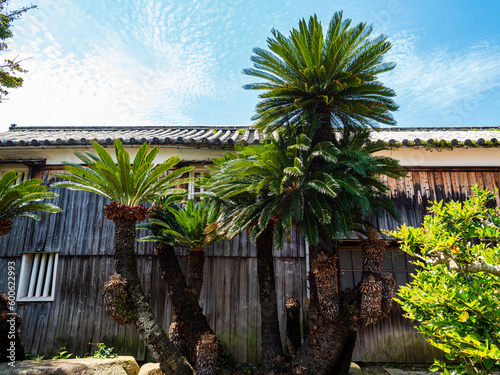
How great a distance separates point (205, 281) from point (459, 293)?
5995 millimetres

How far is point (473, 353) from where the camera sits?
86.6 inches

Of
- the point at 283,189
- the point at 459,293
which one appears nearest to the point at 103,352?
the point at 283,189

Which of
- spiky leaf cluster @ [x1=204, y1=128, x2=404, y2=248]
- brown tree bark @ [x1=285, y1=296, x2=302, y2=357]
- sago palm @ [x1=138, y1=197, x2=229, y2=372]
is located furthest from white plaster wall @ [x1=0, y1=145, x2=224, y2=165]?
brown tree bark @ [x1=285, y1=296, x2=302, y2=357]

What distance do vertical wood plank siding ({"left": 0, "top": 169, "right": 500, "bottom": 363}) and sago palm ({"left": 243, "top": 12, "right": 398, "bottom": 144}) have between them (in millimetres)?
3225

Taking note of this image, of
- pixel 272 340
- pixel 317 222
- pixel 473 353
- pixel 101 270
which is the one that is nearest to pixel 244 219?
pixel 317 222

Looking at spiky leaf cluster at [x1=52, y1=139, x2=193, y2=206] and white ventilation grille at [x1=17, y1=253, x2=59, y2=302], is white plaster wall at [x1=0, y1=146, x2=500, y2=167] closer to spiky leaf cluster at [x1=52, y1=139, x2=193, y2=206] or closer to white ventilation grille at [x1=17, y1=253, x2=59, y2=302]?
spiky leaf cluster at [x1=52, y1=139, x2=193, y2=206]

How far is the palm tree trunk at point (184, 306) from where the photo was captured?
19.7 ft

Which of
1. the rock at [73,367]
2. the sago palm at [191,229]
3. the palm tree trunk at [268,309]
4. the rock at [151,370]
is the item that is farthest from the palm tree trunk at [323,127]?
the rock at [73,367]

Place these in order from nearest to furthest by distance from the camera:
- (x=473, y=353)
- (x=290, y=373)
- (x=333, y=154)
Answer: (x=473, y=353), (x=333, y=154), (x=290, y=373)

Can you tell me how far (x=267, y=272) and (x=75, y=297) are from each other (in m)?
4.93

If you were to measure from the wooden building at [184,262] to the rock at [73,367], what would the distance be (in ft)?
5.60

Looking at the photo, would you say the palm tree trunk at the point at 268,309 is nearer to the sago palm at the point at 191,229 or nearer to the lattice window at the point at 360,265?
the sago palm at the point at 191,229

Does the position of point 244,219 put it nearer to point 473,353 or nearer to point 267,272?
point 267,272

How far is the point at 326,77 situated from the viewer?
5.20 m
